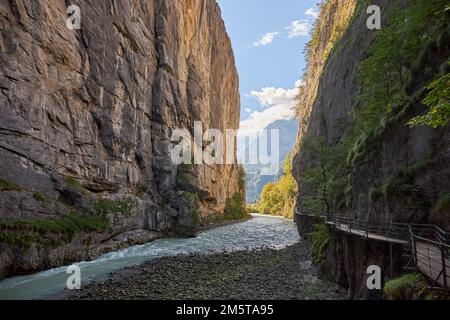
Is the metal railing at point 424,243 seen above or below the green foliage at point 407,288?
above

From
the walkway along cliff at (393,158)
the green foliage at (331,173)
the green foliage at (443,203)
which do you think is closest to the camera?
the green foliage at (443,203)

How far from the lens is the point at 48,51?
25125mm

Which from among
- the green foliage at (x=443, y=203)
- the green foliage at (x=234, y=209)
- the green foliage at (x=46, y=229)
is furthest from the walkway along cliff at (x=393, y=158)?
the green foliage at (x=234, y=209)

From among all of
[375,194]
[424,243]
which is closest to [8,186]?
[375,194]

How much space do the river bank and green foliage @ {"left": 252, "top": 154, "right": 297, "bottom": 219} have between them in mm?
63932

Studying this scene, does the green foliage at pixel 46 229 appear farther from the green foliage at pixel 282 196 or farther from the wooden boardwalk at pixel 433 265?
the green foliage at pixel 282 196

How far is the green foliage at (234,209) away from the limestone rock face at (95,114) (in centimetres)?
1651

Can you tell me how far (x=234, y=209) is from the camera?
3162 inches

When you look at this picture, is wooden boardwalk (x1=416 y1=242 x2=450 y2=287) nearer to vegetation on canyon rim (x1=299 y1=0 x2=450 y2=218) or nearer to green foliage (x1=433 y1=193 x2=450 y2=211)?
green foliage (x1=433 y1=193 x2=450 y2=211)

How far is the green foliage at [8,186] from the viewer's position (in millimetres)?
17828
